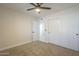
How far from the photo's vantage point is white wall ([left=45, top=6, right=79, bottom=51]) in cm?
363

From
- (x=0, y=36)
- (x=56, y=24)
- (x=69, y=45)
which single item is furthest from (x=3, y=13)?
(x=69, y=45)

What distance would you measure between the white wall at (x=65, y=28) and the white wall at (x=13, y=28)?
160cm

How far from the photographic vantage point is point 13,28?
4.32 m

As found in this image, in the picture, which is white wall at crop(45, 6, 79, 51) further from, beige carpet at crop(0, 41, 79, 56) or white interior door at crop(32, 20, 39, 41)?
white interior door at crop(32, 20, 39, 41)

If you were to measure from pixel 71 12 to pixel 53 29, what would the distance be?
62.9 inches

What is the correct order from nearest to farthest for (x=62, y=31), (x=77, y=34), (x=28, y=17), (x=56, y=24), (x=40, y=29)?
(x=77, y=34), (x=62, y=31), (x=56, y=24), (x=28, y=17), (x=40, y=29)

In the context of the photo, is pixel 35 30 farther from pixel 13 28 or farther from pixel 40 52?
pixel 40 52

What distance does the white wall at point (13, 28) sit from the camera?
3752 mm

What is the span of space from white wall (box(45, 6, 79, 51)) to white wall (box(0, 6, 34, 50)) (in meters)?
1.60

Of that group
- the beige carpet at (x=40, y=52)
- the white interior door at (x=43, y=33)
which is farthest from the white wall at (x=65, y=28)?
the beige carpet at (x=40, y=52)

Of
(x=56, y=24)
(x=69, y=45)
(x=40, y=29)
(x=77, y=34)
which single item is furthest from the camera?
(x=40, y=29)

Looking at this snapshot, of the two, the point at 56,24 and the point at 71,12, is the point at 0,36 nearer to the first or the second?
the point at 56,24

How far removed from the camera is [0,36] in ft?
11.9

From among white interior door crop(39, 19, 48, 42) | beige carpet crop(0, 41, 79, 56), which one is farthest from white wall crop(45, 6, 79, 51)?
beige carpet crop(0, 41, 79, 56)
